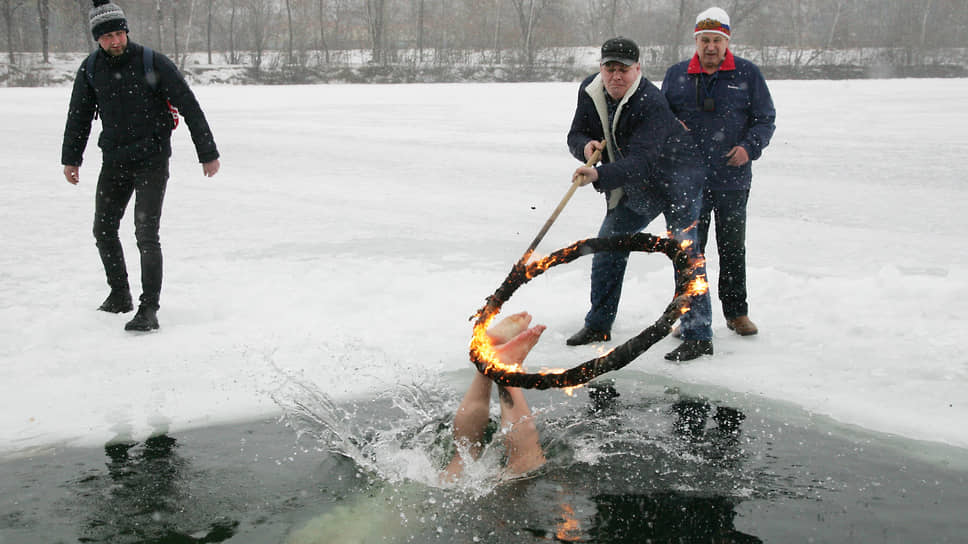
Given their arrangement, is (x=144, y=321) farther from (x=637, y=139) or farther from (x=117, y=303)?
(x=637, y=139)

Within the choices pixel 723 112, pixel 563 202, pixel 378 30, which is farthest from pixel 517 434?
pixel 378 30

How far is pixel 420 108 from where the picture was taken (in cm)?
2009

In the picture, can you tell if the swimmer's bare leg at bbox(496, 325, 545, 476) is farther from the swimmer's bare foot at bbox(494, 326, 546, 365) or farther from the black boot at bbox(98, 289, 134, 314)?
the black boot at bbox(98, 289, 134, 314)

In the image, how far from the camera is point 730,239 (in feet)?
17.4

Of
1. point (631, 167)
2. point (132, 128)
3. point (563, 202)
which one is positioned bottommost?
point (563, 202)

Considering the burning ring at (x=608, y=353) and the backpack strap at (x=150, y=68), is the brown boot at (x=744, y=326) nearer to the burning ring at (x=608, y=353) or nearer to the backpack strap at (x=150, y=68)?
the burning ring at (x=608, y=353)

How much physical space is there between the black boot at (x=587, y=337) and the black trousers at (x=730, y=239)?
830 millimetres

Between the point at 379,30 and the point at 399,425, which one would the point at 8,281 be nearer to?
the point at 399,425

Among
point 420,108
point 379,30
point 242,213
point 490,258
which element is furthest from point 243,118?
point 379,30

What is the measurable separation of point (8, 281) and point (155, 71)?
254cm

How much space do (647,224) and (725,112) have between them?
2.78 feet

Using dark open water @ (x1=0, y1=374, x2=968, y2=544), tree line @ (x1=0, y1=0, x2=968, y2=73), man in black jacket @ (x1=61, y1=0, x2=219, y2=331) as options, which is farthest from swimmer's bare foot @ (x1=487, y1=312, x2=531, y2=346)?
tree line @ (x1=0, y1=0, x2=968, y2=73)

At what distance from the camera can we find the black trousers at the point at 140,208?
17.9ft

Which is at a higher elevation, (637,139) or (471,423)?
(637,139)
